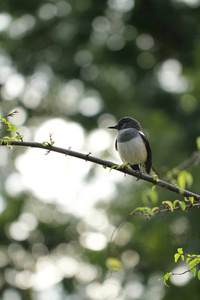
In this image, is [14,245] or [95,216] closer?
[14,245]

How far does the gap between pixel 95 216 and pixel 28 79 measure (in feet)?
11.7

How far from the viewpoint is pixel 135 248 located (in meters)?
8.78

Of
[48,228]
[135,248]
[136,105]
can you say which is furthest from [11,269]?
[136,105]

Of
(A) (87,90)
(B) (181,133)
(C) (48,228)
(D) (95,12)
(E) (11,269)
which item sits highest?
(D) (95,12)

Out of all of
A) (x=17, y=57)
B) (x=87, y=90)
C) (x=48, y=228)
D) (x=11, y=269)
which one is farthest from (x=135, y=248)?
(x=17, y=57)

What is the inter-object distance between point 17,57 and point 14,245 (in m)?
4.30

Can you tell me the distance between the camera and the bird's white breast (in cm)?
573

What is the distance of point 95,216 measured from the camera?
35.0 ft

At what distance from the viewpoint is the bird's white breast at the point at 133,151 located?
226 inches

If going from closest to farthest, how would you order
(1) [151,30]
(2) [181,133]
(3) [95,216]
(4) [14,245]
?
(2) [181,133] → (4) [14,245] → (3) [95,216] → (1) [151,30]

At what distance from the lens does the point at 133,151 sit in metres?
5.73

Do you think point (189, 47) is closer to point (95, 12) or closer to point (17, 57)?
point (95, 12)

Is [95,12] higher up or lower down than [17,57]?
higher up

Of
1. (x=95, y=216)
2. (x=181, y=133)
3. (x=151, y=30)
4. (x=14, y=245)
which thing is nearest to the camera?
(x=181, y=133)
